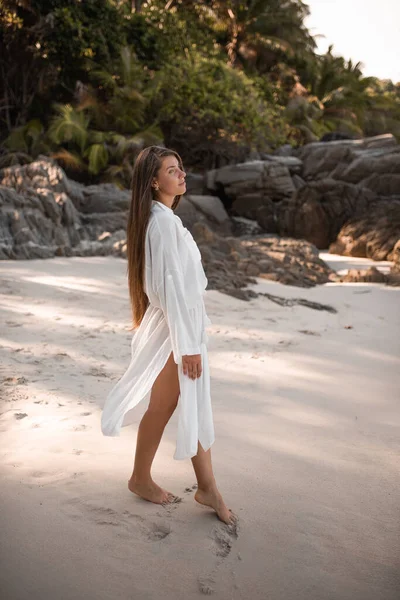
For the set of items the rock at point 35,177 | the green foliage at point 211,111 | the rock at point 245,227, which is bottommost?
the rock at point 245,227

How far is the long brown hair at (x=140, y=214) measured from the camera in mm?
2334

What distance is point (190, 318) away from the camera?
88.5 inches

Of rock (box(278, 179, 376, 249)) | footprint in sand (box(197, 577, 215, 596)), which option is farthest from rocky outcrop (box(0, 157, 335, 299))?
footprint in sand (box(197, 577, 215, 596))

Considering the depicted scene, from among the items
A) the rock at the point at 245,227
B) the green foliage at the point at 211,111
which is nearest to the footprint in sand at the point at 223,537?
the rock at the point at 245,227

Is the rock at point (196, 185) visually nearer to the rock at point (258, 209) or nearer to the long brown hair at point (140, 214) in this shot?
the rock at point (258, 209)

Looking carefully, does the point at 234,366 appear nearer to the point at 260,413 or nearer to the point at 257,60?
the point at 260,413

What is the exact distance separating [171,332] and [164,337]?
14 centimetres

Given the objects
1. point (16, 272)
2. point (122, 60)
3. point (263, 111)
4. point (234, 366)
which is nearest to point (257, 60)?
point (263, 111)

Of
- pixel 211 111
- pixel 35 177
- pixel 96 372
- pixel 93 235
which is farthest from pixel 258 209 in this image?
pixel 96 372

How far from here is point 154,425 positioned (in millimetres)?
2346

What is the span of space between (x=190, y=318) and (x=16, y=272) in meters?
5.87

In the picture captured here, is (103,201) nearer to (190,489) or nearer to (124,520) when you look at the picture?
(190,489)

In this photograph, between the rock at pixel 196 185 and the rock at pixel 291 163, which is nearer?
the rock at pixel 196 185

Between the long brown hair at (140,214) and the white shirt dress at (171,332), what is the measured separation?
41 millimetres
